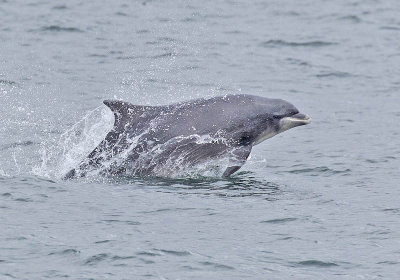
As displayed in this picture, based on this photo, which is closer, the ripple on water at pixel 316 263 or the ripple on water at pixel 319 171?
the ripple on water at pixel 316 263

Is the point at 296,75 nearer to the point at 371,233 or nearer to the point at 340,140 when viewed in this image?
the point at 340,140

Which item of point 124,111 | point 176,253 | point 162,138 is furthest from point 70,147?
point 176,253

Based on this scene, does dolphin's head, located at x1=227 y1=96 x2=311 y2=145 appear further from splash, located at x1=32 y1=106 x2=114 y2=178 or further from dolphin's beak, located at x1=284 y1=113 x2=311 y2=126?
splash, located at x1=32 y1=106 x2=114 y2=178

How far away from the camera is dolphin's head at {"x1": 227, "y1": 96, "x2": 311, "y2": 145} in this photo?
2088 centimetres

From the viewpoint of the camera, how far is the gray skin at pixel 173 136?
65.5 feet

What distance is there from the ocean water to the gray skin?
0.38 m

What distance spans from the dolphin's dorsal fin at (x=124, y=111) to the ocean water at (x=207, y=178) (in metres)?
1.13

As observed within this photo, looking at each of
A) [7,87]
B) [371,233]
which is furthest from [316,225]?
[7,87]

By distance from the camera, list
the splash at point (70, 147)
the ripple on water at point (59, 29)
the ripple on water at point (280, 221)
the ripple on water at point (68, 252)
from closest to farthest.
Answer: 1. the ripple on water at point (68, 252)
2. the ripple on water at point (280, 221)
3. the splash at point (70, 147)
4. the ripple on water at point (59, 29)

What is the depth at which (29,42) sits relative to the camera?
33.2 m

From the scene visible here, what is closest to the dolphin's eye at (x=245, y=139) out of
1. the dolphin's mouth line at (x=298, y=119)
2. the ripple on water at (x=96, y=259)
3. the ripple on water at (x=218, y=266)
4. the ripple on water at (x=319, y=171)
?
the dolphin's mouth line at (x=298, y=119)

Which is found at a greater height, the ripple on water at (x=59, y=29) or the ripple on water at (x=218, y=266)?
the ripple on water at (x=59, y=29)

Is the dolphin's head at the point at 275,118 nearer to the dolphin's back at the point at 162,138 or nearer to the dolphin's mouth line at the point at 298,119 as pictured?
the dolphin's mouth line at the point at 298,119

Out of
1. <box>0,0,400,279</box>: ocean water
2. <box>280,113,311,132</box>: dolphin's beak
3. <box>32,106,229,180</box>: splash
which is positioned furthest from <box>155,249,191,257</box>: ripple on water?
<box>280,113,311,132</box>: dolphin's beak
